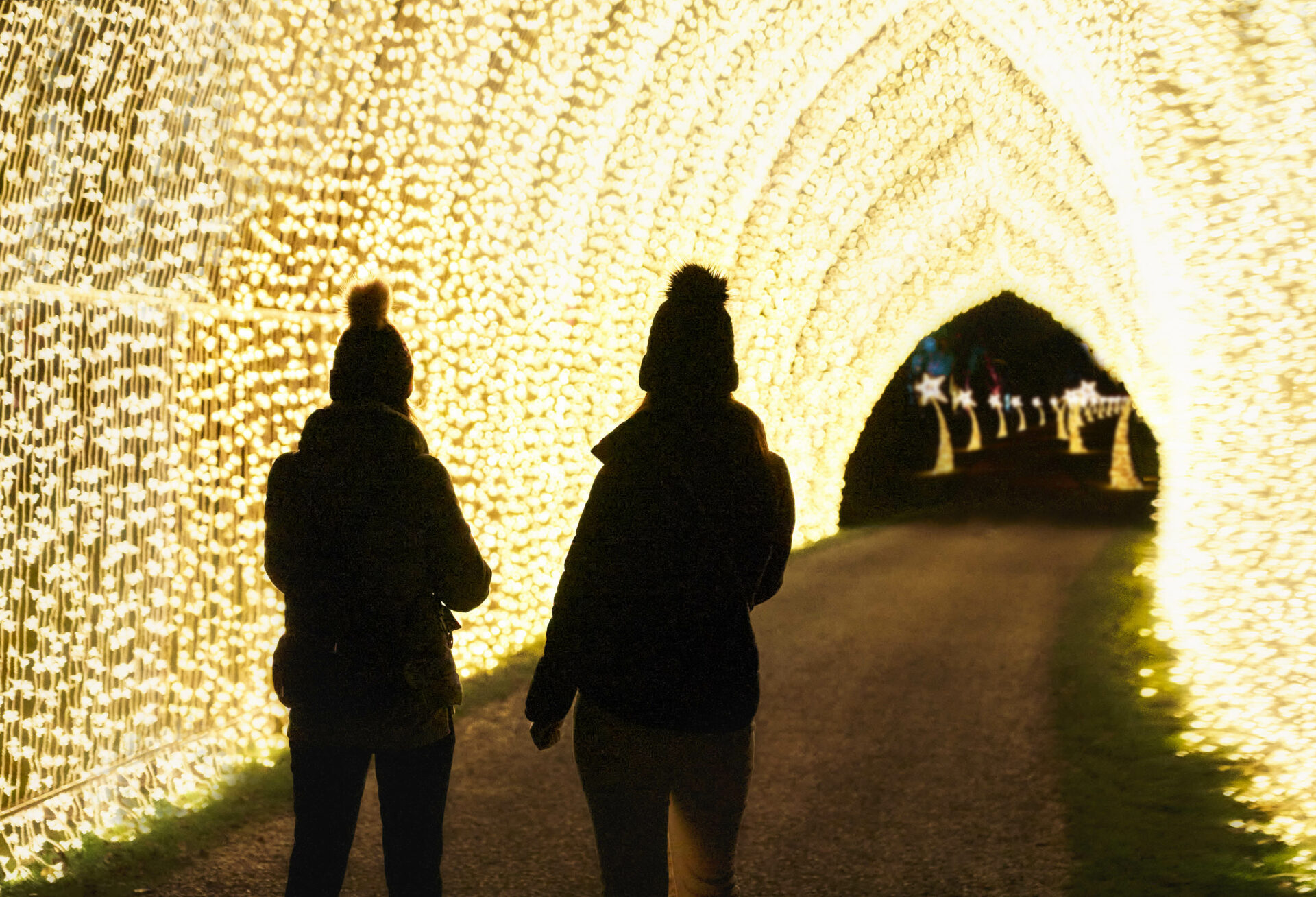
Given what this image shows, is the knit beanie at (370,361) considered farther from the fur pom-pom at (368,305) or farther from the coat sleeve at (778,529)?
the coat sleeve at (778,529)

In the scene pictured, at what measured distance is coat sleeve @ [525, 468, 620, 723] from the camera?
2.31 metres

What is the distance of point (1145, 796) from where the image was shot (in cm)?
482

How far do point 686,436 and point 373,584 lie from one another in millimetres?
813

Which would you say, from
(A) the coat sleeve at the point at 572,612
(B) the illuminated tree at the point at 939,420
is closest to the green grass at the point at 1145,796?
(A) the coat sleeve at the point at 572,612

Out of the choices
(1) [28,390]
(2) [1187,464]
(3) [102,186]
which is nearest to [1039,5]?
(2) [1187,464]

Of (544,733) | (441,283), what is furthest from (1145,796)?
(441,283)

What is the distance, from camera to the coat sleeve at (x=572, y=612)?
2.31m

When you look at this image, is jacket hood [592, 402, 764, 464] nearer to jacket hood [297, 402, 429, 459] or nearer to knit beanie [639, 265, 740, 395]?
knit beanie [639, 265, 740, 395]

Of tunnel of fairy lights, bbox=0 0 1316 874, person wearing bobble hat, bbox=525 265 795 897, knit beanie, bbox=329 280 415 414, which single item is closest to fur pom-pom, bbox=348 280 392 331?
knit beanie, bbox=329 280 415 414

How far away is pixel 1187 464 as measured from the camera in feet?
17.4

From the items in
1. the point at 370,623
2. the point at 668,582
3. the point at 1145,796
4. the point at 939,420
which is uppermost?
the point at 668,582

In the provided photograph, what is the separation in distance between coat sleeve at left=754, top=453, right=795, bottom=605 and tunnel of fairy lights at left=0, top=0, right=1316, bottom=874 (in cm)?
295

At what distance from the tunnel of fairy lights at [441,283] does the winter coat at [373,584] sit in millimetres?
2047

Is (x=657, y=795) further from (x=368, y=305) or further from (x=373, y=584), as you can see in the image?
(x=368, y=305)
